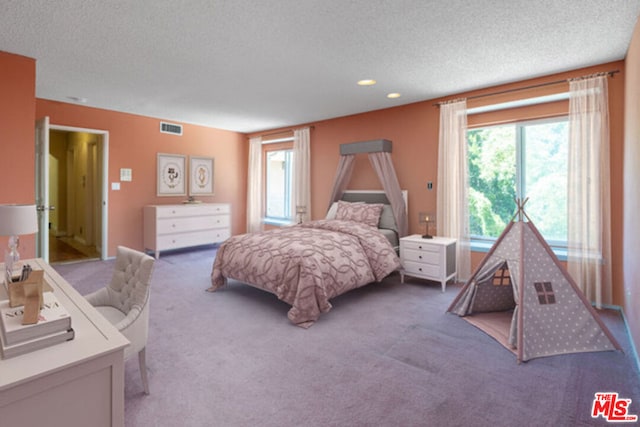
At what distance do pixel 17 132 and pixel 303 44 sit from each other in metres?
2.95

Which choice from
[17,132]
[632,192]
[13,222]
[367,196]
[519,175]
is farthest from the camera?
[367,196]

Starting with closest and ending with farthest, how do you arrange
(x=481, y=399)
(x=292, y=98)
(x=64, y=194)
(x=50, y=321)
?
1. (x=50, y=321)
2. (x=481, y=399)
3. (x=292, y=98)
4. (x=64, y=194)

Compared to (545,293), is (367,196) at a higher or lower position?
higher

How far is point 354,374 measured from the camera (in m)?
2.17

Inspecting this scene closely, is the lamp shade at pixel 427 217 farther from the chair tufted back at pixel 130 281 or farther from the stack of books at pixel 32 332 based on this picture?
the stack of books at pixel 32 332

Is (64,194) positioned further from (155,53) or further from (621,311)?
(621,311)

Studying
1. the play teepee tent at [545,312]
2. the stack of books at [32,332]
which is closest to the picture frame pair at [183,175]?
the stack of books at [32,332]

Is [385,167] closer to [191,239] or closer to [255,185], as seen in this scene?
[255,185]

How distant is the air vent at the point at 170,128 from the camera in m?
6.00

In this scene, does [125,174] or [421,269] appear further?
[125,174]

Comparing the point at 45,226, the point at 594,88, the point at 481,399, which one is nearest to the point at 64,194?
the point at 45,226

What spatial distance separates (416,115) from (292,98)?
5.93 ft

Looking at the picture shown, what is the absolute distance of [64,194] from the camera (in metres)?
7.97
